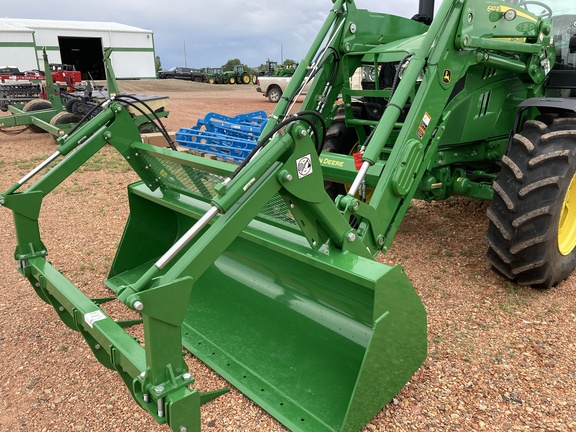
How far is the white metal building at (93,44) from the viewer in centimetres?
2719

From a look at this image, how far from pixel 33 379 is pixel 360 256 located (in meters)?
2.07

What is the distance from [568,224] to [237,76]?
35.1 meters

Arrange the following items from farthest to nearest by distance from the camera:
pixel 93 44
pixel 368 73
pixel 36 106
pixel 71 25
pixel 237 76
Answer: pixel 237 76
pixel 93 44
pixel 71 25
pixel 36 106
pixel 368 73

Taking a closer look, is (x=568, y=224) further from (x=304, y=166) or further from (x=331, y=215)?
(x=304, y=166)

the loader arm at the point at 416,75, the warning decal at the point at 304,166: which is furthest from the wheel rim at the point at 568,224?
the warning decal at the point at 304,166

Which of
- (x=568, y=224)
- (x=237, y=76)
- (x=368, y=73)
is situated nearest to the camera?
(x=568, y=224)

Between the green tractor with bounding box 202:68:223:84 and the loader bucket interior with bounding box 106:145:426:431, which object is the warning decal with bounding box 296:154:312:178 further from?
the green tractor with bounding box 202:68:223:84

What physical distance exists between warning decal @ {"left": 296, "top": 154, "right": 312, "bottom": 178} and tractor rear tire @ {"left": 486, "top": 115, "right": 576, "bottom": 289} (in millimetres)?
1812

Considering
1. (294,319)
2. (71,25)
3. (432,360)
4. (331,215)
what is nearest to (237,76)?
(71,25)

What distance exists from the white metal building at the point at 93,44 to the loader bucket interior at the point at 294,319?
2546cm

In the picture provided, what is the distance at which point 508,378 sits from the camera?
9.10 feet

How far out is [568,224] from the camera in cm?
392

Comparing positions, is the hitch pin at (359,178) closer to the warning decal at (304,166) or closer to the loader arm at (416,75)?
the loader arm at (416,75)

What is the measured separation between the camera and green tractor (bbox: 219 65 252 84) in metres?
36.6
